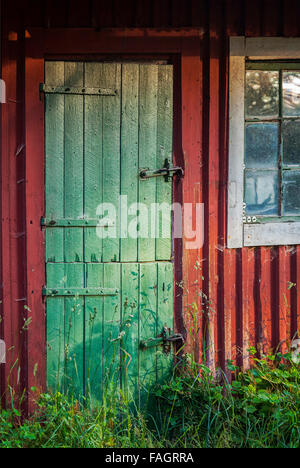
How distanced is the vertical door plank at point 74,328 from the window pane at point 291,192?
1.66 m

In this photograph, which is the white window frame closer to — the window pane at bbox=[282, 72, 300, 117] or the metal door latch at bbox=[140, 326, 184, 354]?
the window pane at bbox=[282, 72, 300, 117]

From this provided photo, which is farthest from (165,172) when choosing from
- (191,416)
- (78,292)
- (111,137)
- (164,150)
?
(191,416)

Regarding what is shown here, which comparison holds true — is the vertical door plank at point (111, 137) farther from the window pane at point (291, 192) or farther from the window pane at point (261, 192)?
the window pane at point (291, 192)

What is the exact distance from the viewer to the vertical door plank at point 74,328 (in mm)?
3117

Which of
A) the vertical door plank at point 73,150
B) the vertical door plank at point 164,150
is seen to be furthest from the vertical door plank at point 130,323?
the vertical door plank at point 73,150

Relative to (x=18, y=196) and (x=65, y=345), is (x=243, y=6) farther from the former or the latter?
(x=65, y=345)

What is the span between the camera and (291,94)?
10.9 ft

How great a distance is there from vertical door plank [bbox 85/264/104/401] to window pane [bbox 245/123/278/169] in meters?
1.44

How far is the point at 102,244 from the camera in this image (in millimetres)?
3150

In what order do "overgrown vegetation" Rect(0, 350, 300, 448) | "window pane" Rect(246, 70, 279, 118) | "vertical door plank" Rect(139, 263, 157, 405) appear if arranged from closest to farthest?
"overgrown vegetation" Rect(0, 350, 300, 448)
"vertical door plank" Rect(139, 263, 157, 405)
"window pane" Rect(246, 70, 279, 118)

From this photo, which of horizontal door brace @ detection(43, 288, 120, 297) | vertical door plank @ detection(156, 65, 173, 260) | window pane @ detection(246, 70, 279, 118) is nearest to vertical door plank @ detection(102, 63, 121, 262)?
vertical door plank @ detection(156, 65, 173, 260)

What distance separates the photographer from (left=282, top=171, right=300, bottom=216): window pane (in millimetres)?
3342

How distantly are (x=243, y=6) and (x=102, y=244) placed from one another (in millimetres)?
2082

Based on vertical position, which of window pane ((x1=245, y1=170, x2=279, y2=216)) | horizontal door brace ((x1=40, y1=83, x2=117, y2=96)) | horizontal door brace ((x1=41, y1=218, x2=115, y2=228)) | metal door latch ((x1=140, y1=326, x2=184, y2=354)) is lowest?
metal door latch ((x1=140, y1=326, x2=184, y2=354))
